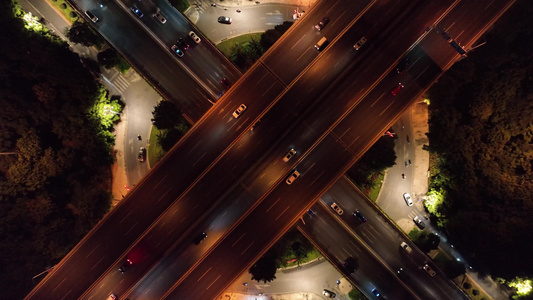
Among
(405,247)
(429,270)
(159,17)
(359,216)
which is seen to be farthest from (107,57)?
(429,270)

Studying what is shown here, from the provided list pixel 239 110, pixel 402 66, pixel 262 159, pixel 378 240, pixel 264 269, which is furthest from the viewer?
pixel 378 240

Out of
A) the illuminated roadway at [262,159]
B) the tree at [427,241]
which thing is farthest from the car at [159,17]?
the tree at [427,241]

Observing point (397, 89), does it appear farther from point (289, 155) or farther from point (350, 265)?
point (350, 265)

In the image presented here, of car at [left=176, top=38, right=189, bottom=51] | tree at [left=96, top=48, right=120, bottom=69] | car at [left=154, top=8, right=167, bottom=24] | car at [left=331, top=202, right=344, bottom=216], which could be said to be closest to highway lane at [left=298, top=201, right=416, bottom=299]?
car at [left=331, top=202, right=344, bottom=216]

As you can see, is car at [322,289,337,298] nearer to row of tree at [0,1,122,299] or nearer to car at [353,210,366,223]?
car at [353,210,366,223]

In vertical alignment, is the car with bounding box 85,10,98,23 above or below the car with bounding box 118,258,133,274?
above

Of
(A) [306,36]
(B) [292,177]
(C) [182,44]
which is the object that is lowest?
(B) [292,177]
